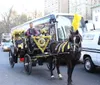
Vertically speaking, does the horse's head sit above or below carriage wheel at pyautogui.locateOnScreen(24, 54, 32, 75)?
above

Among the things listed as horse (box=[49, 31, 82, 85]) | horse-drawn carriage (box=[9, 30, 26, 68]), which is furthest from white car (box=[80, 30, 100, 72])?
horse-drawn carriage (box=[9, 30, 26, 68])

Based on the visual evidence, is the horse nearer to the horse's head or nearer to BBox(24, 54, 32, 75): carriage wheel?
the horse's head

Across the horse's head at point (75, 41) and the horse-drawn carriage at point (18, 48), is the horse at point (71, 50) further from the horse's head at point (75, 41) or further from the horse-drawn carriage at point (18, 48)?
the horse-drawn carriage at point (18, 48)

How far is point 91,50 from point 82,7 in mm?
77580

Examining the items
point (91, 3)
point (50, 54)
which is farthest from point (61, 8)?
point (50, 54)

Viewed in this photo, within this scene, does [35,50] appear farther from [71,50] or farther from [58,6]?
[58,6]

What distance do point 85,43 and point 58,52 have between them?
3.68 metres

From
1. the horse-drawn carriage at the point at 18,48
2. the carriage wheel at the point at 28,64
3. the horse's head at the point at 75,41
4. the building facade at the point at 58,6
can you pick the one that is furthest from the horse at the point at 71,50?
the building facade at the point at 58,6

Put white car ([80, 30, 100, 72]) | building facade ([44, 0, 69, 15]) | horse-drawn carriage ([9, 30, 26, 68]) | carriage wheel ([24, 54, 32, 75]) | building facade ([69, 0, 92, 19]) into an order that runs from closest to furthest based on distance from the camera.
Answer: carriage wheel ([24, 54, 32, 75]) → white car ([80, 30, 100, 72]) → horse-drawn carriage ([9, 30, 26, 68]) → building facade ([69, 0, 92, 19]) → building facade ([44, 0, 69, 15])

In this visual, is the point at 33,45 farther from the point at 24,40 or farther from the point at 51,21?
the point at 51,21

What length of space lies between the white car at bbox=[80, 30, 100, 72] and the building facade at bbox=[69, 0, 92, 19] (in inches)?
2942

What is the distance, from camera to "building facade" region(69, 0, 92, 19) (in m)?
87.6

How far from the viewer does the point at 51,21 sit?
55.4ft

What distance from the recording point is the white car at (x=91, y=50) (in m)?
12.0
